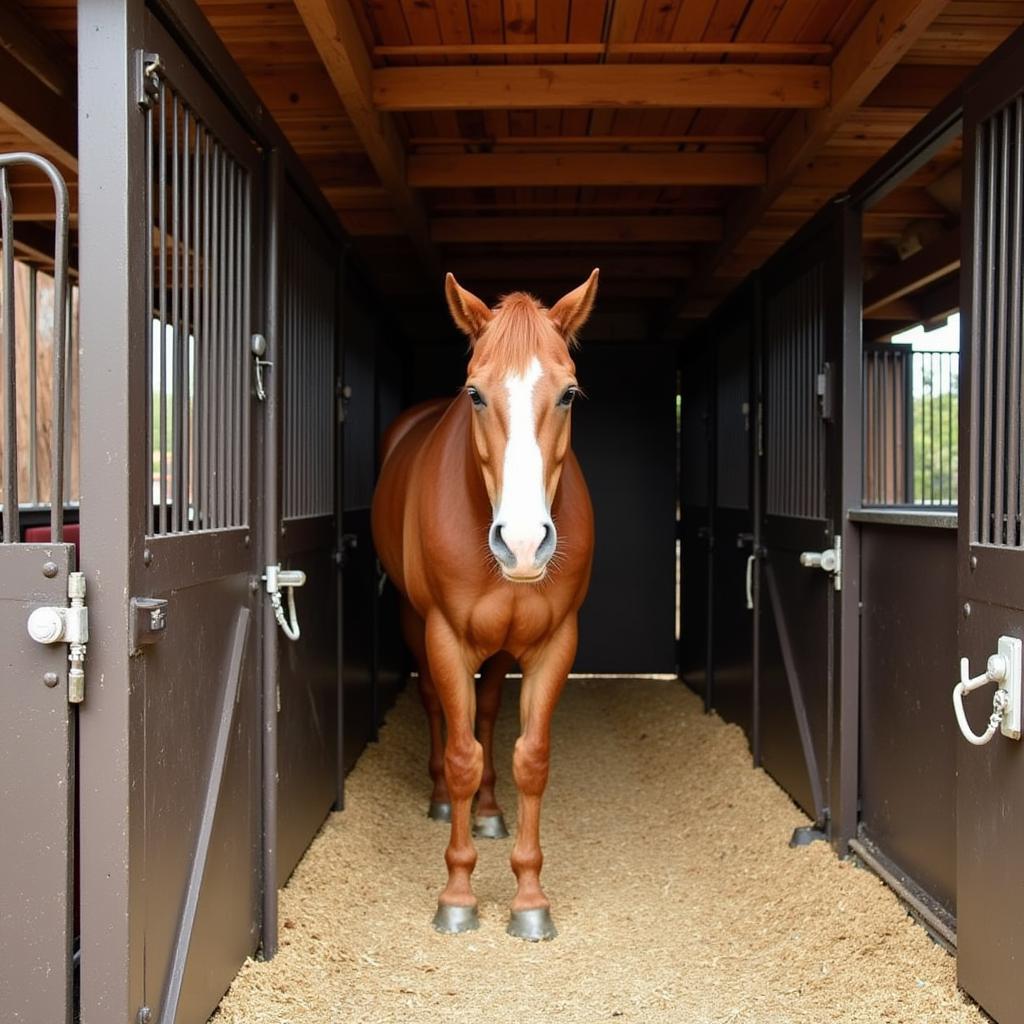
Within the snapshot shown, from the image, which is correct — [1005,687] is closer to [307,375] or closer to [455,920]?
[455,920]

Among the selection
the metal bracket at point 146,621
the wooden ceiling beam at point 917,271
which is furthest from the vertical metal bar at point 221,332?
the wooden ceiling beam at point 917,271

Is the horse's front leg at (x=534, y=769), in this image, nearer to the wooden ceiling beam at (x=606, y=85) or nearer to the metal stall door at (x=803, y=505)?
the metal stall door at (x=803, y=505)

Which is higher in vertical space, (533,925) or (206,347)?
(206,347)

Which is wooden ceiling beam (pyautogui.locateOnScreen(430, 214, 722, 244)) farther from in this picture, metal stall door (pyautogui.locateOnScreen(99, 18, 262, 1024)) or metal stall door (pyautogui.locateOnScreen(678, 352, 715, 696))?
metal stall door (pyautogui.locateOnScreen(99, 18, 262, 1024))

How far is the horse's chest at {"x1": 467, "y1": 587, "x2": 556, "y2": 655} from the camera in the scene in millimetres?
2496

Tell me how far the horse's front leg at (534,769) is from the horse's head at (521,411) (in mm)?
468

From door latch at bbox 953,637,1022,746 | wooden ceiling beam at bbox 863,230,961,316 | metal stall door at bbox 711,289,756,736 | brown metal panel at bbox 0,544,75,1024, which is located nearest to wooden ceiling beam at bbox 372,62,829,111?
metal stall door at bbox 711,289,756,736

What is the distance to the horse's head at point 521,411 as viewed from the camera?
201cm

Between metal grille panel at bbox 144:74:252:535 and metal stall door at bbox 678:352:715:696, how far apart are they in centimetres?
309

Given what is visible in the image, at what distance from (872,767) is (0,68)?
305 centimetres

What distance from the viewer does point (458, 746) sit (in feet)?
8.43

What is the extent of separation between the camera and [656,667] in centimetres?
581

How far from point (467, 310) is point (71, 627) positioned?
4.36 ft

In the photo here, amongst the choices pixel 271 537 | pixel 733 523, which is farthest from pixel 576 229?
pixel 271 537
